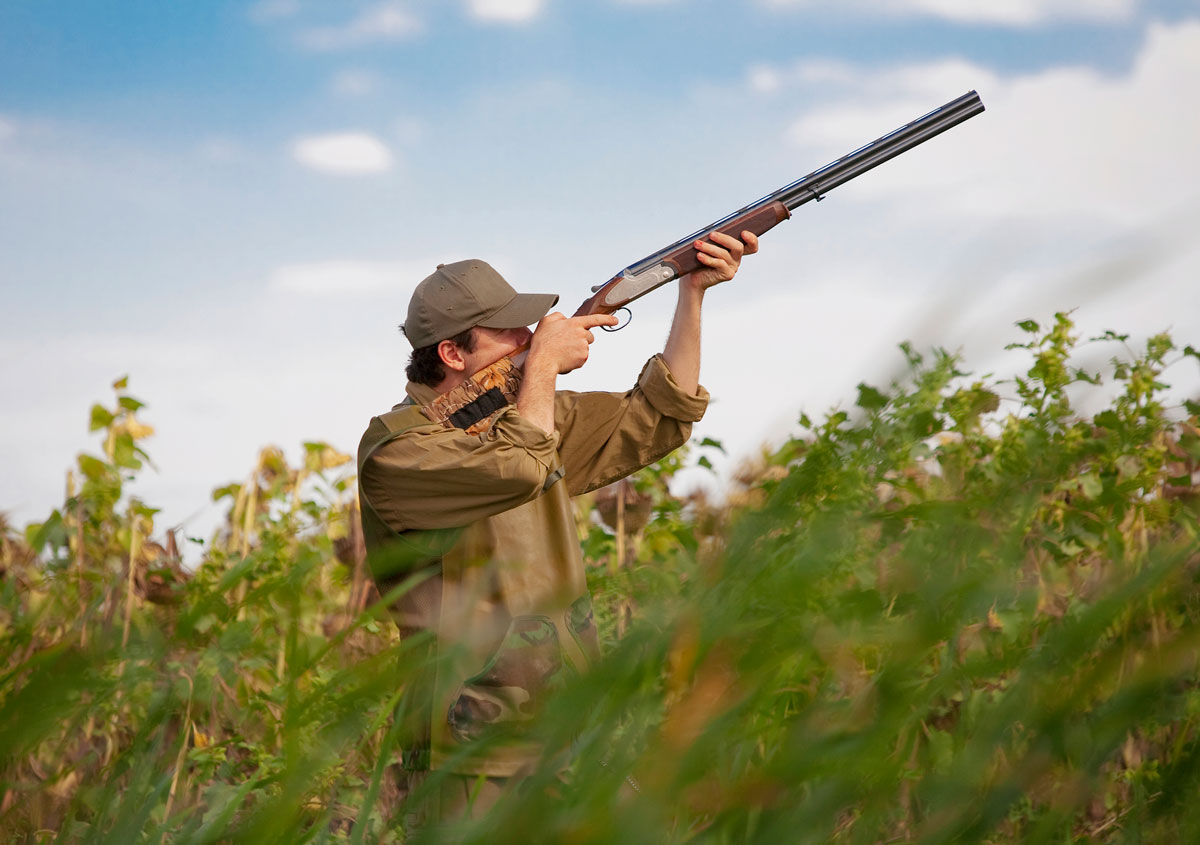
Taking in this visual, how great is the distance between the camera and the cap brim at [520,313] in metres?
3.43

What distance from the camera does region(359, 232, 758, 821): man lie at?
2863 mm

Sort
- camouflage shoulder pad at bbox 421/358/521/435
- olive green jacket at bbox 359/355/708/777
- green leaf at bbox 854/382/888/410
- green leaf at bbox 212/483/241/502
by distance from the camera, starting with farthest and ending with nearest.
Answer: green leaf at bbox 212/483/241/502 < camouflage shoulder pad at bbox 421/358/521/435 < olive green jacket at bbox 359/355/708/777 < green leaf at bbox 854/382/888/410

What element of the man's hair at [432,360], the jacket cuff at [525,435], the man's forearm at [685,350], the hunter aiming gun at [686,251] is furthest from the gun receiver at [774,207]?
the jacket cuff at [525,435]

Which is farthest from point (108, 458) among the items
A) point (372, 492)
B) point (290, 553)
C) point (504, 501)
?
point (504, 501)

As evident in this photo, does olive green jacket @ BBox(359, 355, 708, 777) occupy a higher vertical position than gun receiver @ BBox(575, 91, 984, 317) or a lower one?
lower

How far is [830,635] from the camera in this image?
112cm

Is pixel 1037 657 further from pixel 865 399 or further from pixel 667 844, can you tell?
pixel 667 844

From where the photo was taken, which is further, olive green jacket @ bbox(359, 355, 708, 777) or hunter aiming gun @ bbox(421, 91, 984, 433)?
hunter aiming gun @ bbox(421, 91, 984, 433)

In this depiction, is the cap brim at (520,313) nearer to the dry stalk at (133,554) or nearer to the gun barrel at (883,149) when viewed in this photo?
the gun barrel at (883,149)

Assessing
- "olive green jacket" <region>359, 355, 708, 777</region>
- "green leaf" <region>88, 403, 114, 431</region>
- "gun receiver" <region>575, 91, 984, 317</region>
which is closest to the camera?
"olive green jacket" <region>359, 355, 708, 777</region>

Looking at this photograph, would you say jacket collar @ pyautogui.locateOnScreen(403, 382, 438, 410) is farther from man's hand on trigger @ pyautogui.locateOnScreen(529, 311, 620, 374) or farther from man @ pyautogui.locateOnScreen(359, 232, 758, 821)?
man's hand on trigger @ pyautogui.locateOnScreen(529, 311, 620, 374)

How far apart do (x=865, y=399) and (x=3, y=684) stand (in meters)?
0.97

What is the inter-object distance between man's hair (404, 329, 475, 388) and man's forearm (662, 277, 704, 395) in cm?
61

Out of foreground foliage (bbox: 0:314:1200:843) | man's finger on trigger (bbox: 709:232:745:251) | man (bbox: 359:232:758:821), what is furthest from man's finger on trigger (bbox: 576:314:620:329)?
foreground foliage (bbox: 0:314:1200:843)
